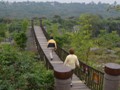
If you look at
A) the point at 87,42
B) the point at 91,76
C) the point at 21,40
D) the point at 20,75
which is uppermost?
the point at 20,75

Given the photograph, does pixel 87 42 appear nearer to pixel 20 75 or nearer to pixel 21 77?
pixel 20 75

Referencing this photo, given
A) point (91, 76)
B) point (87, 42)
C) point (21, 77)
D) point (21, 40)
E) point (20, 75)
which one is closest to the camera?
point (21, 77)

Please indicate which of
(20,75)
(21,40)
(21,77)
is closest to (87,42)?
(21,40)

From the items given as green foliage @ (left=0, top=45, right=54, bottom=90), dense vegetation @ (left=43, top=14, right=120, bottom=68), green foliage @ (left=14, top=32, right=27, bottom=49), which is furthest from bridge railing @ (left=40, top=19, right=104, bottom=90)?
dense vegetation @ (left=43, top=14, right=120, bottom=68)

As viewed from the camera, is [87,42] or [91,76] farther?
[87,42]

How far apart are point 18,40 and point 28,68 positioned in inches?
566

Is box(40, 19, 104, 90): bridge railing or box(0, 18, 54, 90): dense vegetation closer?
box(0, 18, 54, 90): dense vegetation

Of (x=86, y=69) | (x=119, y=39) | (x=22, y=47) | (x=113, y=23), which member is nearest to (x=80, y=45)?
(x=22, y=47)

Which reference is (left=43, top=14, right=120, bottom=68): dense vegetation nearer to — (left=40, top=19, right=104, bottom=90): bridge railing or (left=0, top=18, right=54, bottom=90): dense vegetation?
(left=40, top=19, right=104, bottom=90): bridge railing

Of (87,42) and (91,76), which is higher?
(91,76)

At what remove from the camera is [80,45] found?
2577 centimetres

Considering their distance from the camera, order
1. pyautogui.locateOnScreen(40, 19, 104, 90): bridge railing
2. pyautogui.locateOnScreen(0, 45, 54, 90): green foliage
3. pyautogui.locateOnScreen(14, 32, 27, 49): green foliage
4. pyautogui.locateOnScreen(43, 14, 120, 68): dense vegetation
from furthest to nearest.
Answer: pyautogui.locateOnScreen(43, 14, 120, 68): dense vegetation → pyautogui.locateOnScreen(14, 32, 27, 49): green foliage → pyautogui.locateOnScreen(40, 19, 104, 90): bridge railing → pyautogui.locateOnScreen(0, 45, 54, 90): green foliage

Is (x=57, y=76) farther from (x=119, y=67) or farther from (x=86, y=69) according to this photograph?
(x=86, y=69)

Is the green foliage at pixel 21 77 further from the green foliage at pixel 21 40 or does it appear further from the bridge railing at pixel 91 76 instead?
the green foliage at pixel 21 40
